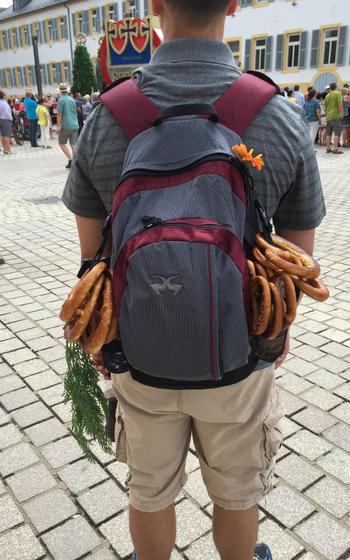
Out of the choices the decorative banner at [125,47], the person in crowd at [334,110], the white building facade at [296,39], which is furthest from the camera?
the white building facade at [296,39]

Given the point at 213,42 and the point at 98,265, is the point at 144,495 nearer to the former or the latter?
the point at 98,265

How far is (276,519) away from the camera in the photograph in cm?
214

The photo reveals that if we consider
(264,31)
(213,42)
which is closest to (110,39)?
(213,42)

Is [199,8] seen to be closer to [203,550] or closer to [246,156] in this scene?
[246,156]

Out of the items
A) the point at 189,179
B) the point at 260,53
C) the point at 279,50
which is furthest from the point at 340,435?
the point at 260,53

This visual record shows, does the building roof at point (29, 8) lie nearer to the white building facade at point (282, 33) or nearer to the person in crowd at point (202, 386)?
the white building facade at point (282, 33)

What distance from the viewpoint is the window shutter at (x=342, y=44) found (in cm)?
2683

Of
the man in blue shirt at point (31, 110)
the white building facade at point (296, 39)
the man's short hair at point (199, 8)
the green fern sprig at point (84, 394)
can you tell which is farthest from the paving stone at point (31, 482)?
the white building facade at point (296, 39)

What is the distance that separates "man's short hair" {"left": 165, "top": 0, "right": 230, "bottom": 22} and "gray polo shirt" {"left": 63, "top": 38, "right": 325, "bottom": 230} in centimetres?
6

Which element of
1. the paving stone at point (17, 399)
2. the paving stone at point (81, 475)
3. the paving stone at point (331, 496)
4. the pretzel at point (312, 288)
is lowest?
the paving stone at point (17, 399)

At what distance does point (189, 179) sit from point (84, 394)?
913 mm

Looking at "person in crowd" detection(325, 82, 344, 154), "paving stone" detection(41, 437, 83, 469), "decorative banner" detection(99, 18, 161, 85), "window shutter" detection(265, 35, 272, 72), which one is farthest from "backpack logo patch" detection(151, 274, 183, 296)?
"window shutter" detection(265, 35, 272, 72)

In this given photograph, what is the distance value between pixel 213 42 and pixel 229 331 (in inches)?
29.8

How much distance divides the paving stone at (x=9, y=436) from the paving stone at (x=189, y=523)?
1.00 meters
